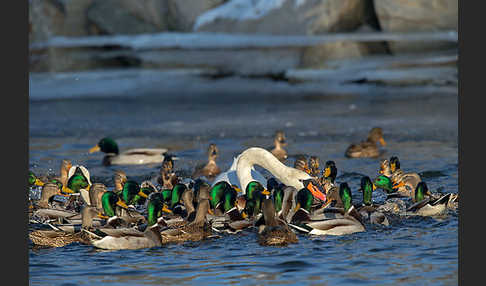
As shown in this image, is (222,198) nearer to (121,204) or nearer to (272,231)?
(121,204)

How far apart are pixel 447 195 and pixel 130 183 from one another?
292 centimetres

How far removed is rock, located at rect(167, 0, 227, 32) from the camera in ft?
65.3

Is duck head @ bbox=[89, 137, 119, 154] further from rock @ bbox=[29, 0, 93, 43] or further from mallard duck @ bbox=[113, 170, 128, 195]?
rock @ bbox=[29, 0, 93, 43]

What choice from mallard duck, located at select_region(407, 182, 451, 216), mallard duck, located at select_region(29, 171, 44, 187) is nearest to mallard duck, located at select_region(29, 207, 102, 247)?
mallard duck, located at select_region(29, 171, 44, 187)

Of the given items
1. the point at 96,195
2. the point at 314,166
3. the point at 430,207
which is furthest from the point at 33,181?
the point at 430,207

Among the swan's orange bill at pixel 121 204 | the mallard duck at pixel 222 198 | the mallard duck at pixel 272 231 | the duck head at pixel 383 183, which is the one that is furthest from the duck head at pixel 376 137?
the mallard duck at pixel 272 231

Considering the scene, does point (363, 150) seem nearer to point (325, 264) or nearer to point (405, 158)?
point (405, 158)

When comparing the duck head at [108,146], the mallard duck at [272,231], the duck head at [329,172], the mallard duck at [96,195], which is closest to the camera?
the mallard duck at [272,231]

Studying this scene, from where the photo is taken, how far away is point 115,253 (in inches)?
275

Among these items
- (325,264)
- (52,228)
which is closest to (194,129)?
(52,228)

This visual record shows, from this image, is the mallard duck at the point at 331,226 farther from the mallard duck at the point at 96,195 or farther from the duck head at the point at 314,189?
the mallard duck at the point at 96,195

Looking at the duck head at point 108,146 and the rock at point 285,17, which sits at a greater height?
the rock at point 285,17

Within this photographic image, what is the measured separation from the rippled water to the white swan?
1.04 m

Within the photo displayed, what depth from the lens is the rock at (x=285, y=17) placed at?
18.6m
